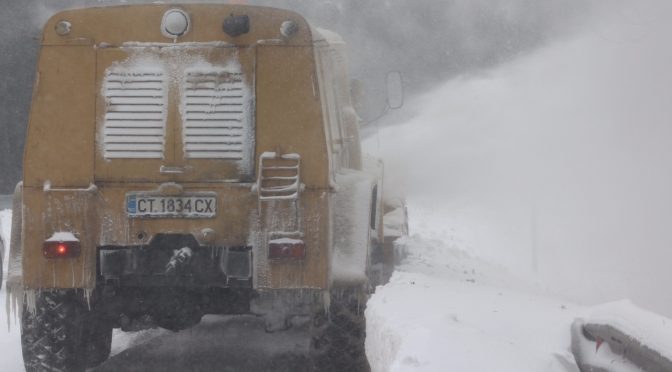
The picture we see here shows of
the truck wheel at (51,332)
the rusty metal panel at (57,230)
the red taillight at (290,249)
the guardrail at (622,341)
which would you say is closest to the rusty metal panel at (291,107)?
the red taillight at (290,249)

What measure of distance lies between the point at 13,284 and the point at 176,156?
1.47m

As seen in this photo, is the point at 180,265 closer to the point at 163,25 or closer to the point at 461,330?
the point at 163,25

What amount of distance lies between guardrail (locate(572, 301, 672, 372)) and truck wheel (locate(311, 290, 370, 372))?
5.52ft

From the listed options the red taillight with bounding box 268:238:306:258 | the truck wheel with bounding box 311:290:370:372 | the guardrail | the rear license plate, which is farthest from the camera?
the truck wheel with bounding box 311:290:370:372

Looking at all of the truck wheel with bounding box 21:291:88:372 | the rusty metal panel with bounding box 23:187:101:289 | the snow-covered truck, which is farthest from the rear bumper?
the truck wheel with bounding box 21:291:88:372

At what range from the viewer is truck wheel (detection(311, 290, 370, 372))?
593cm

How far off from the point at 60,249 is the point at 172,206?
0.82 meters

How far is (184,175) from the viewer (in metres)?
5.87

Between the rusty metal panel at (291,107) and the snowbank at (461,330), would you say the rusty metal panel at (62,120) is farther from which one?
the snowbank at (461,330)

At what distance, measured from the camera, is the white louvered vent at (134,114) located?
5.90m

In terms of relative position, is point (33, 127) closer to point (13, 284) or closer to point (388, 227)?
point (13, 284)

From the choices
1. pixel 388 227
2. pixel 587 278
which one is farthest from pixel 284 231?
pixel 587 278

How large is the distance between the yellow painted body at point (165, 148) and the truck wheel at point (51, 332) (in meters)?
0.25

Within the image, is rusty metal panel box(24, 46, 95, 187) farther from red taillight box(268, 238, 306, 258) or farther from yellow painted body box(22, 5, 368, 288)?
red taillight box(268, 238, 306, 258)
